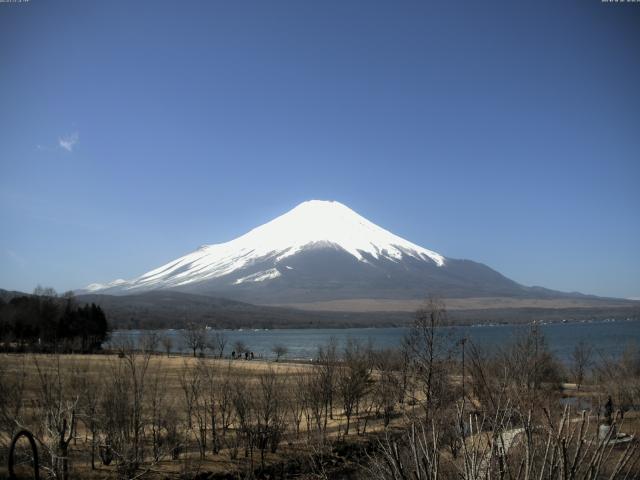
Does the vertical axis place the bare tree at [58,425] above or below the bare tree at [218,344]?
above

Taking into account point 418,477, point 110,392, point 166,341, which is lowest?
point 166,341

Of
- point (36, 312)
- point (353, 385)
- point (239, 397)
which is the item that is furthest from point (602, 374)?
point (36, 312)

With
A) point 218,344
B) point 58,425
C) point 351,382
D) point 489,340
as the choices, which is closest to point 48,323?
point 218,344

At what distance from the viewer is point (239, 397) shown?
66.4 feet

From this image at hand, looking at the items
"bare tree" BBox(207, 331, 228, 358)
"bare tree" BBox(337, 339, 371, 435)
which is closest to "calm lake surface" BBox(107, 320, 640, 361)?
"bare tree" BBox(207, 331, 228, 358)

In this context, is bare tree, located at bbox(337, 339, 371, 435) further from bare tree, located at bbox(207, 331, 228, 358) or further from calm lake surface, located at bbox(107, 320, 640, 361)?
bare tree, located at bbox(207, 331, 228, 358)

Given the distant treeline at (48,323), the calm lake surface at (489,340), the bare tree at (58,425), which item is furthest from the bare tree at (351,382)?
the distant treeline at (48,323)

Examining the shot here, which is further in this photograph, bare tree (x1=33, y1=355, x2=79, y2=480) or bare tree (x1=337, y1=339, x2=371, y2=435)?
bare tree (x1=337, y1=339, x2=371, y2=435)

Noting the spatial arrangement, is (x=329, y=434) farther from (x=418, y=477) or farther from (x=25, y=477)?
(x=418, y=477)

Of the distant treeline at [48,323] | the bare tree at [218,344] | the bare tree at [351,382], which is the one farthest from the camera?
the bare tree at [218,344]

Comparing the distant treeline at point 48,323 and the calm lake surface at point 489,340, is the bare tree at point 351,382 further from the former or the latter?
the distant treeline at point 48,323

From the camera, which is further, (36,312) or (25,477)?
(36,312)

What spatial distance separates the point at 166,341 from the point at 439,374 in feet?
234

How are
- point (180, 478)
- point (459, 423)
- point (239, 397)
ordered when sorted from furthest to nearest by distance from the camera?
point (239, 397), point (180, 478), point (459, 423)
